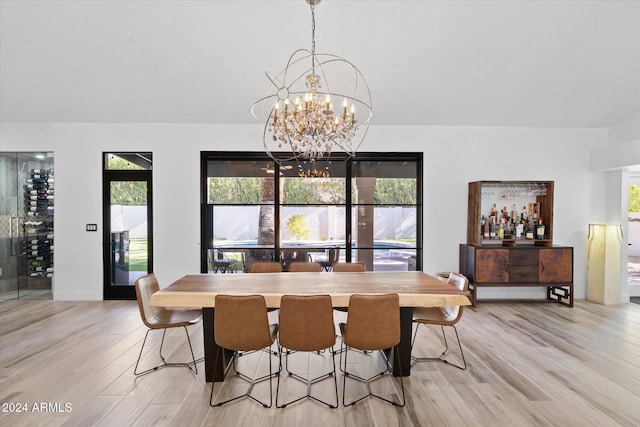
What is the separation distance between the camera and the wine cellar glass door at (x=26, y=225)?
5.19 m

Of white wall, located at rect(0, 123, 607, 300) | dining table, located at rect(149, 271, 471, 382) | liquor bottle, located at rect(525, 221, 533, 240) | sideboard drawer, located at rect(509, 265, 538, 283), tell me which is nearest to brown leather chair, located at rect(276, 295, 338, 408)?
dining table, located at rect(149, 271, 471, 382)

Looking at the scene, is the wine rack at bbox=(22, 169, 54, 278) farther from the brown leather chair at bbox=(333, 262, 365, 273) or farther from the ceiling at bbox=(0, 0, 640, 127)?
the brown leather chair at bbox=(333, 262, 365, 273)

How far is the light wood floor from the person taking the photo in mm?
2240

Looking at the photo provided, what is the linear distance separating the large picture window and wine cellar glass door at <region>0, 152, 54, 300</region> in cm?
266

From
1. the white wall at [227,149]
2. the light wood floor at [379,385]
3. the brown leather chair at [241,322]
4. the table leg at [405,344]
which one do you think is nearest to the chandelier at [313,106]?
the white wall at [227,149]

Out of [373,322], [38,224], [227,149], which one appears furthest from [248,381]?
[38,224]

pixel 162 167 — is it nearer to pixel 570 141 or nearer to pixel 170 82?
pixel 170 82

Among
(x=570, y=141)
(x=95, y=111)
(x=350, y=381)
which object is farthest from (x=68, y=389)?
(x=570, y=141)

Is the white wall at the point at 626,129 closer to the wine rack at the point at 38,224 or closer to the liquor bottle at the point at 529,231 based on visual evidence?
the liquor bottle at the point at 529,231

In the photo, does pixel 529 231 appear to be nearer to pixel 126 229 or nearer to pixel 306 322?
pixel 306 322

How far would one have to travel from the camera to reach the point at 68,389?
8.50 ft

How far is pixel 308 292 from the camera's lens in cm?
265

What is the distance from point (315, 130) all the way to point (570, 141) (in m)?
5.09

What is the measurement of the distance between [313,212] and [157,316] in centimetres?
296
